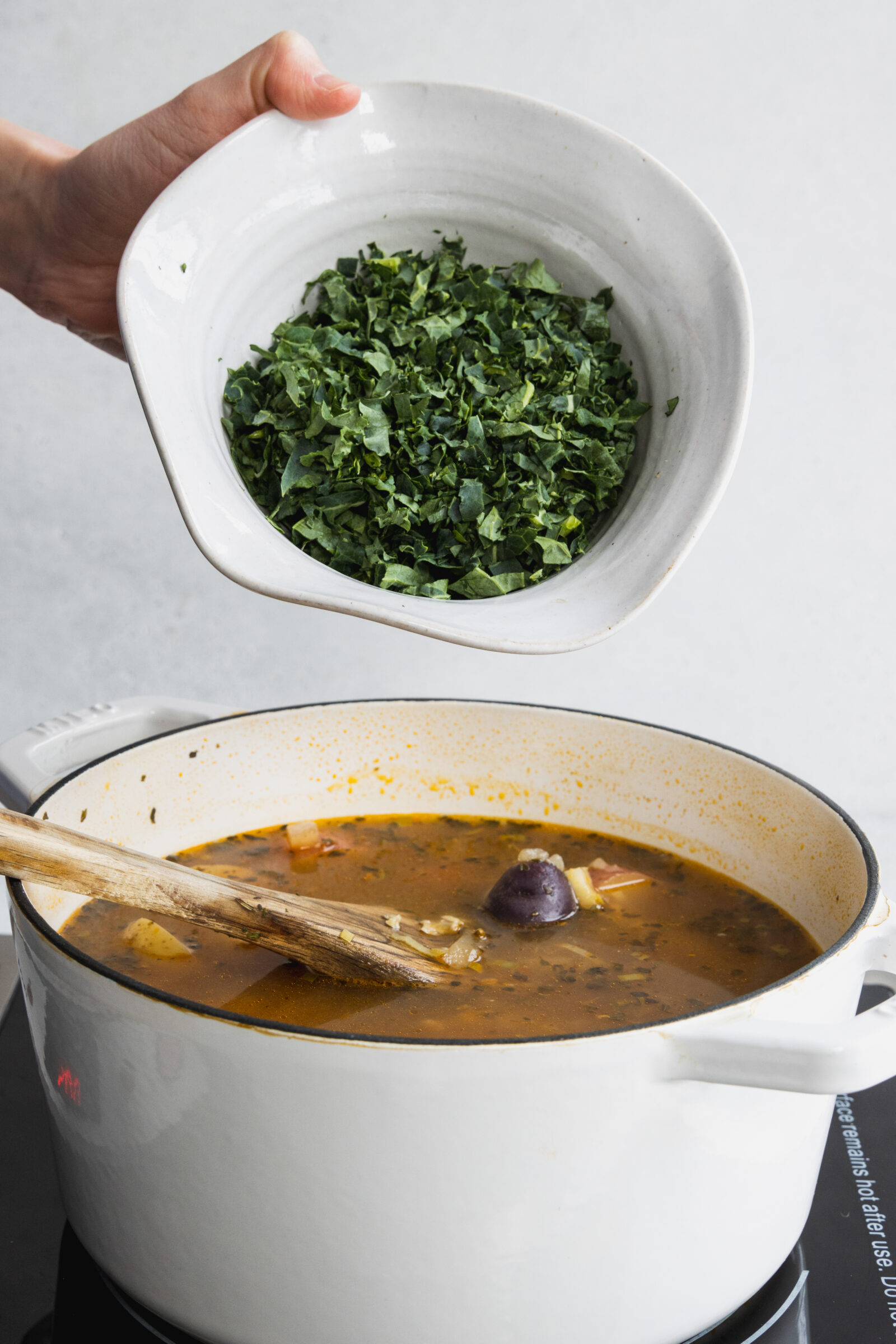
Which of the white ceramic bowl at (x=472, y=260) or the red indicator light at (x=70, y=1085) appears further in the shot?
the white ceramic bowl at (x=472, y=260)

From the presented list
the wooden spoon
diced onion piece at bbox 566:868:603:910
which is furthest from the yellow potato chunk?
diced onion piece at bbox 566:868:603:910

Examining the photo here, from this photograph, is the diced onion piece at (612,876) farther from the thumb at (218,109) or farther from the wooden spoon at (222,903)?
the thumb at (218,109)

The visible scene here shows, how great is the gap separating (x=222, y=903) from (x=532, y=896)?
16.3 inches

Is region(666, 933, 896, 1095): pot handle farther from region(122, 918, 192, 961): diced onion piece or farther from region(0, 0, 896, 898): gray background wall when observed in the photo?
region(0, 0, 896, 898): gray background wall

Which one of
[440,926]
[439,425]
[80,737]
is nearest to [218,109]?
[439,425]

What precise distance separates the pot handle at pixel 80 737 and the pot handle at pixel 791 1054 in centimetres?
77

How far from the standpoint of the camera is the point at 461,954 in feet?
3.98

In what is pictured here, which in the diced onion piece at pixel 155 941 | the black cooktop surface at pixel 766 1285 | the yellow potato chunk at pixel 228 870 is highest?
the yellow potato chunk at pixel 228 870

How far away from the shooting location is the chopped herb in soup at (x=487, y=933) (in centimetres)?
111

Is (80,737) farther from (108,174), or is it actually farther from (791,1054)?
(791,1054)

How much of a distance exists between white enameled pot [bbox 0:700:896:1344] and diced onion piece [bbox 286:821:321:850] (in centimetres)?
61

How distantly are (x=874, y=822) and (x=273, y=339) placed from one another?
7.23 ft

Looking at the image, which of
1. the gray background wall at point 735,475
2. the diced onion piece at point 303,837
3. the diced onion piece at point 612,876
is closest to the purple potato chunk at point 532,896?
the diced onion piece at point 612,876

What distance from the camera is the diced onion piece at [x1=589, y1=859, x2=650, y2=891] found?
1436mm
